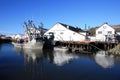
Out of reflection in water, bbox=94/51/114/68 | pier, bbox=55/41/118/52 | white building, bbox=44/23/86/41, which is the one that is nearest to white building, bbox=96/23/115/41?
white building, bbox=44/23/86/41

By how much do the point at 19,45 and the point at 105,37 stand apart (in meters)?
27.4

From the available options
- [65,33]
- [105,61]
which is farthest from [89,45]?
[105,61]

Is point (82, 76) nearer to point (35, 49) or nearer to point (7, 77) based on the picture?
point (7, 77)

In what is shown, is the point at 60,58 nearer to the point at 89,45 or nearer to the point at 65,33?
the point at 89,45

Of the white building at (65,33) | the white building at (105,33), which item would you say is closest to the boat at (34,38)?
the white building at (65,33)

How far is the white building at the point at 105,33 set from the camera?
55.5 m

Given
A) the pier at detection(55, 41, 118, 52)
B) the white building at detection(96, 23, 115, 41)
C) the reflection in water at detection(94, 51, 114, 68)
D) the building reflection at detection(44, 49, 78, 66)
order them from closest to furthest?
the reflection in water at detection(94, 51, 114, 68)
the building reflection at detection(44, 49, 78, 66)
the pier at detection(55, 41, 118, 52)
the white building at detection(96, 23, 115, 41)

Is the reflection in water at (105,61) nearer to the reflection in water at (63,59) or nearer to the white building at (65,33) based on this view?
the reflection in water at (63,59)

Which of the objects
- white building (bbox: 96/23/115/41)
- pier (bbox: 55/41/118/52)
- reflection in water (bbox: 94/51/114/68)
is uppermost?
white building (bbox: 96/23/115/41)

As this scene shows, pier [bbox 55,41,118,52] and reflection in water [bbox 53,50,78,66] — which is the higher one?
pier [bbox 55,41,118,52]

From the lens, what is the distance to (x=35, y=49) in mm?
50688

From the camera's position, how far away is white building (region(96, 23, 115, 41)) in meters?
55.5

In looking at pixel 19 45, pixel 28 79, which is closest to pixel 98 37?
pixel 19 45

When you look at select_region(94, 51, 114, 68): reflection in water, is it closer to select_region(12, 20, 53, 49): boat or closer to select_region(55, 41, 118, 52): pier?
select_region(55, 41, 118, 52): pier
